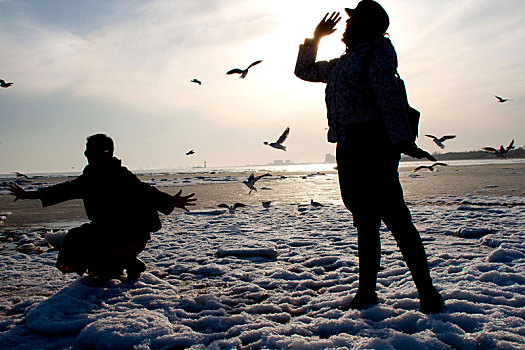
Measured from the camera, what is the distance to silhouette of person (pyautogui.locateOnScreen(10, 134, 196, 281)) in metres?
3.37

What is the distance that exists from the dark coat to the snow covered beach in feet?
2.21

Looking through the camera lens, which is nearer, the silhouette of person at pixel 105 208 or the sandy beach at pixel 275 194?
the silhouette of person at pixel 105 208

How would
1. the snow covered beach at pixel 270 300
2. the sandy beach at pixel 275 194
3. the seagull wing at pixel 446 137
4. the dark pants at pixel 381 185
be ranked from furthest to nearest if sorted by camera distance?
1. the seagull wing at pixel 446 137
2. the sandy beach at pixel 275 194
3. the dark pants at pixel 381 185
4. the snow covered beach at pixel 270 300

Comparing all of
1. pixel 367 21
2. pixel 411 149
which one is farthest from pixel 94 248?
pixel 367 21

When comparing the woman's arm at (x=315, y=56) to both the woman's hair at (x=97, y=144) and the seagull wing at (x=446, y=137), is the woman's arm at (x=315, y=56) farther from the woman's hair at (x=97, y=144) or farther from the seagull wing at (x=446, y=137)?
the seagull wing at (x=446, y=137)

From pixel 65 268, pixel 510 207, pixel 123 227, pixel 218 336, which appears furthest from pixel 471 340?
pixel 510 207

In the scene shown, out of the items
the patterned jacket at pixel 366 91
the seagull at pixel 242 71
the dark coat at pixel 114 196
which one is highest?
the seagull at pixel 242 71

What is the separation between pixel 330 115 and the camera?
274 centimetres

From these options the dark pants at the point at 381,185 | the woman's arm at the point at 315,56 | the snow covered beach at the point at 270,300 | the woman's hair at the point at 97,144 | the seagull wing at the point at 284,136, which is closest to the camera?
the snow covered beach at the point at 270,300

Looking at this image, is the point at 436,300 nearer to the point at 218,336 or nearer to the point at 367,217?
the point at 367,217

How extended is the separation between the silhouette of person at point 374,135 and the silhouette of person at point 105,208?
1.65 m

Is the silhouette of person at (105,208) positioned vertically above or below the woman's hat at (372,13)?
below

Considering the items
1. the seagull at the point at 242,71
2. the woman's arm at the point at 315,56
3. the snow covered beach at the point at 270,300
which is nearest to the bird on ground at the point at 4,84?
the seagull at the point at 242,71

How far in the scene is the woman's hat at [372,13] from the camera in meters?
2.50
